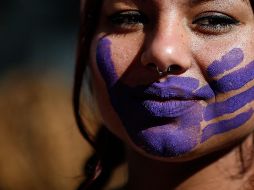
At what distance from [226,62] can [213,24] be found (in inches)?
4.2

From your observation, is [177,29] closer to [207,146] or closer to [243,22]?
[243,22]

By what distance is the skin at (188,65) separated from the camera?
62.8 inches

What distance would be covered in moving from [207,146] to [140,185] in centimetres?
31

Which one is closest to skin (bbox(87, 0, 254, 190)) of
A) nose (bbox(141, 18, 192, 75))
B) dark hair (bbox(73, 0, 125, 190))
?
nose (bbox(141, 18, 192, 75))

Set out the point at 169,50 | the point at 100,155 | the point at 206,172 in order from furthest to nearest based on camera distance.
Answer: the point at 100,155 < the point at 206,172 < the point at 169,50

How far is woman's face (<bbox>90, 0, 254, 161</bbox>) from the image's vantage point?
1.60 meters

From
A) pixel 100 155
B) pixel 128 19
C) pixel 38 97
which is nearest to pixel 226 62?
pixel 128 19

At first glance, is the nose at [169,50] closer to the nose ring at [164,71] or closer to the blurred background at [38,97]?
the nose ring at [164,71]

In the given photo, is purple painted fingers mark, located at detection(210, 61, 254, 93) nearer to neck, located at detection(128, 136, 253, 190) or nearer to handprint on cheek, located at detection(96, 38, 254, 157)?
handprint on cheek, located at detection(96, 38, 254, 157)

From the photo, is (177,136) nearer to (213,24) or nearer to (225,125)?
(225,125)

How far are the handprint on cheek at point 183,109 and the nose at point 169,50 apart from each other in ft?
0.13

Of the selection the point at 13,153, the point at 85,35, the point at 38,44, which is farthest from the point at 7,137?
the point at 85,35

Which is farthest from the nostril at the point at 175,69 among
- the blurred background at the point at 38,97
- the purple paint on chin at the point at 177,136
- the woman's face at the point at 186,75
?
the blurred background at the point at 38,97

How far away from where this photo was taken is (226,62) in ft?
5.33
